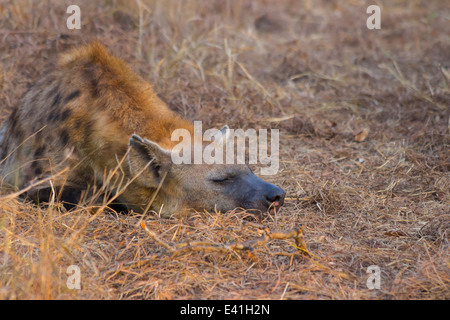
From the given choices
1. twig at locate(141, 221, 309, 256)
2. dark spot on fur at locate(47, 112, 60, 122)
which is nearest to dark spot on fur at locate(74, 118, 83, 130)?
dark spot on fur at locate(47, 112, 60, 122)

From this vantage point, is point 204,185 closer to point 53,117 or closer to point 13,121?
point 53,117

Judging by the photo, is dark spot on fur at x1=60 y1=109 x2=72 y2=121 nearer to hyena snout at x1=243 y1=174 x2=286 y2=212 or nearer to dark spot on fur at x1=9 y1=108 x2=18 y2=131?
dark spot on fur at x1=9 y1=108 x2=18 y2=131

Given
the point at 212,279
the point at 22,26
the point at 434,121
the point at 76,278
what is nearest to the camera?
the point at 76,278

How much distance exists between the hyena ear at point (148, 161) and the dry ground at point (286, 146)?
0.25 metres

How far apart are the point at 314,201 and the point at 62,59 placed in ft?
6.83

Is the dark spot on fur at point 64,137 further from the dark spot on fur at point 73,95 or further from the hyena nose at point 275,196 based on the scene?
the hyena nose at point 275,196

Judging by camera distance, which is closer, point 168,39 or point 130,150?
point 130,150

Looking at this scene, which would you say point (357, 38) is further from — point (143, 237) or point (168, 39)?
point (143, 237)

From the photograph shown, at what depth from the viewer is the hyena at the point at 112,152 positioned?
327 cm

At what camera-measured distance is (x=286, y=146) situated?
477 cm

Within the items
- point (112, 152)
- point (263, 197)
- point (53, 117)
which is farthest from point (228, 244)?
point (53, 117)

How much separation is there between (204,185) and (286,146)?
1.64 metres

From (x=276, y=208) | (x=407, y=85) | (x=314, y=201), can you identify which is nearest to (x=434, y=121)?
(x=407, y=85)

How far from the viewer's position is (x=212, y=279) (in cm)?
259
